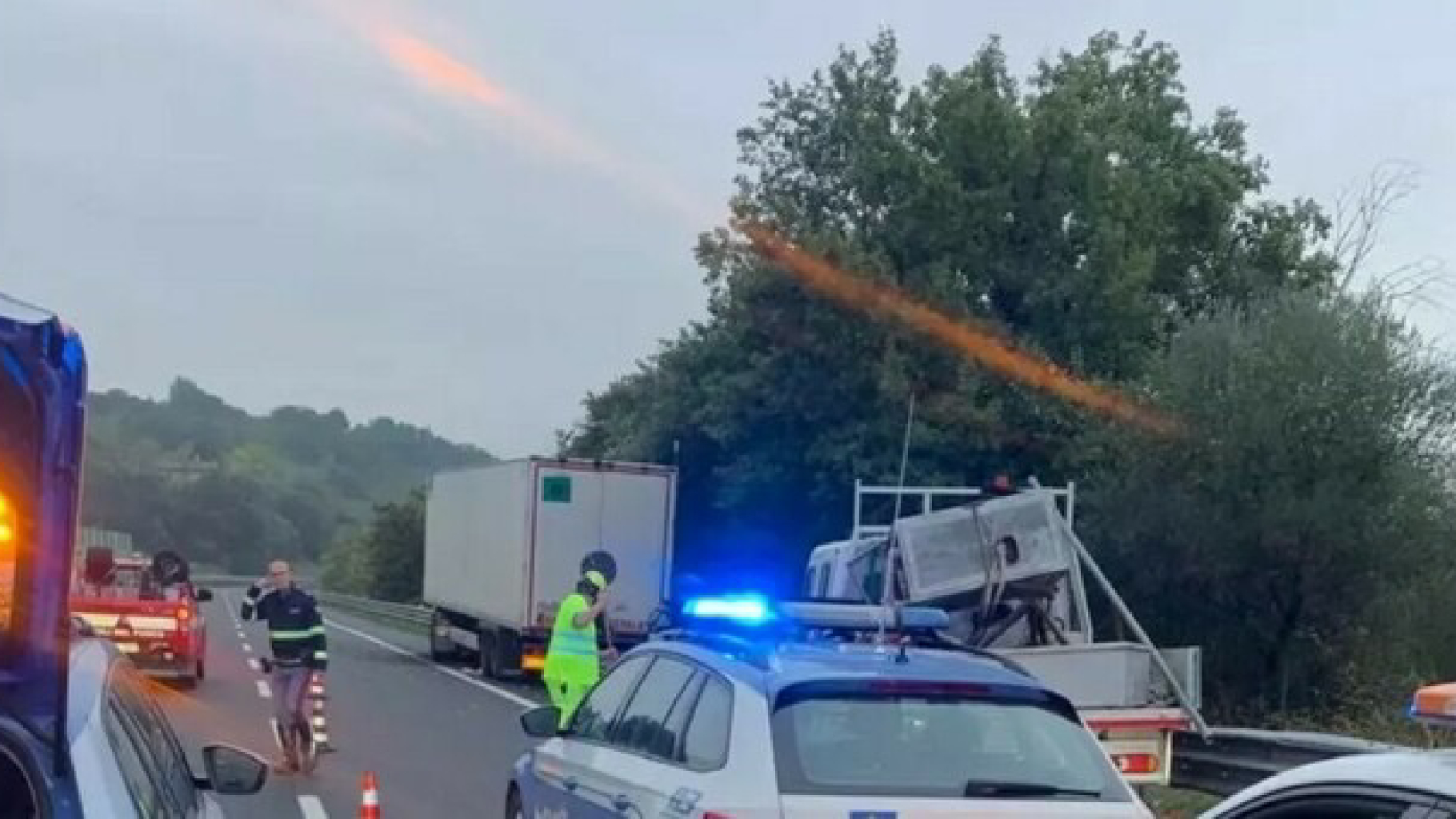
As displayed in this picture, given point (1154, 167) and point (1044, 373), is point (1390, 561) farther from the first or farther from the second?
point (1154, 167)

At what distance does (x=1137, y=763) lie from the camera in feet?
48.2

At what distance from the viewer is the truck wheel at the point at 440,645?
36.2 meters

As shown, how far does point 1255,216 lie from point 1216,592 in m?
11.5

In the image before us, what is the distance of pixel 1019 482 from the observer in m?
31.2

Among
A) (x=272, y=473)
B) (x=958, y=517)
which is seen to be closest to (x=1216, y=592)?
(x=958, y=517)

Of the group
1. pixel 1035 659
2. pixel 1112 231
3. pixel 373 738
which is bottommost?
pixel 373 738

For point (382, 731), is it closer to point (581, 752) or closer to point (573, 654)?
point (573, 654)

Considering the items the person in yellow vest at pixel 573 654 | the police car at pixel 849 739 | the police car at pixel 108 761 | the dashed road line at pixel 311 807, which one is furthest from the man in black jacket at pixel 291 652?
the police car at pixel 108 761

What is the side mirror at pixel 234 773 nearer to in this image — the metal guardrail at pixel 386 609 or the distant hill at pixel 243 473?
the metal guardrail at pixel 386 609

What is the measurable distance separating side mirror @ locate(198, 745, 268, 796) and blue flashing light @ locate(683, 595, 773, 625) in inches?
97.2

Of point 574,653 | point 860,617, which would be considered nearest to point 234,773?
point 860,617

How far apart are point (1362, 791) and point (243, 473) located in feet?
324

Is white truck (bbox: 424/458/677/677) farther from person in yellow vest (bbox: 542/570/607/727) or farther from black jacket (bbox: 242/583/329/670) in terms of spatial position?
person in yellow vest (bbox: 542/570/607/727)

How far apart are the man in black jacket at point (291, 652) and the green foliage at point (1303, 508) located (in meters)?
13.4
